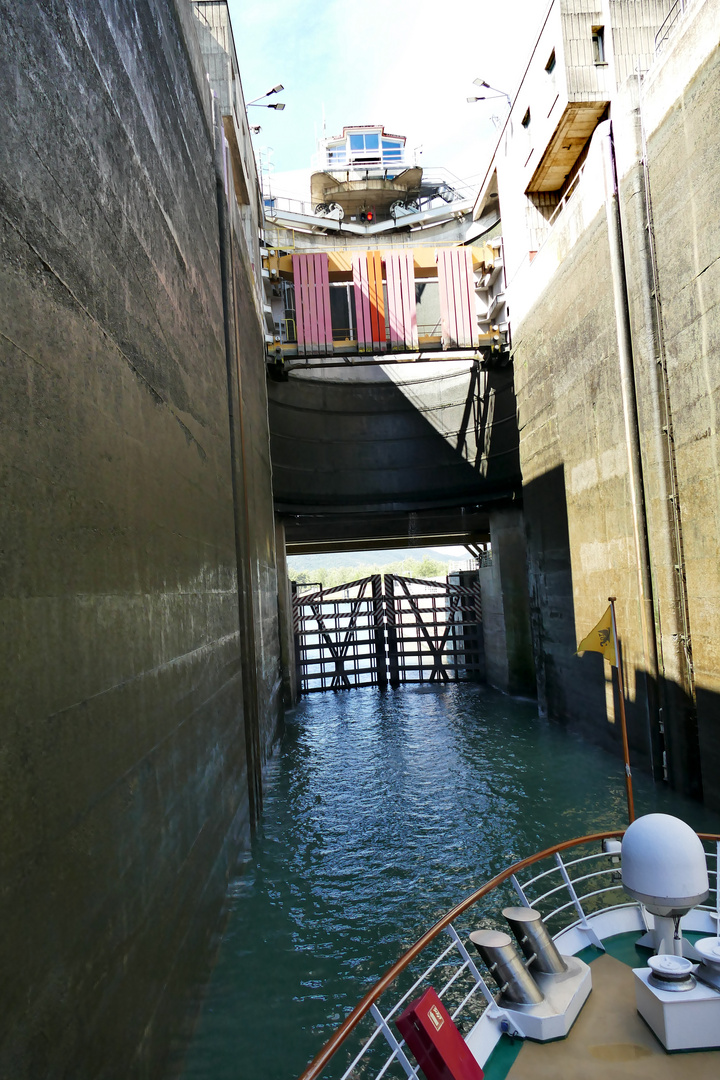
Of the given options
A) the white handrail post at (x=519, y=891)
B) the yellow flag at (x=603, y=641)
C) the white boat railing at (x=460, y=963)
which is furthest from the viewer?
the yellow flag at (x=603, y=641)

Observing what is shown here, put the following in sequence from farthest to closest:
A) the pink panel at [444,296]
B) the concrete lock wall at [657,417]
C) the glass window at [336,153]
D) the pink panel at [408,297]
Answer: the glass window at [336,153], the pink panel at [444,296], the pink panel at [408,297], the concrete lock wall at [657,417]

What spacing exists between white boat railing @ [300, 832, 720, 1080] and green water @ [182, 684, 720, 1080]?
259mm

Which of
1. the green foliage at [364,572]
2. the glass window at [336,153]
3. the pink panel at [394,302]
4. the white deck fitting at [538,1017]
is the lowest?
the white deck fitting at [538,1017]

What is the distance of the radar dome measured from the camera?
3.42 metres

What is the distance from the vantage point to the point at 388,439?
17656 millimetres

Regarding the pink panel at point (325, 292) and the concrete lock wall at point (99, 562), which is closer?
the concrete lock wall at point (99, 562)

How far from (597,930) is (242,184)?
1187 centimetres

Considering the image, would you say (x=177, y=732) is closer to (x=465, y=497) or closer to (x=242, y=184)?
(x=242, y=184)

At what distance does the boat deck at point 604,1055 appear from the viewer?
3.19m

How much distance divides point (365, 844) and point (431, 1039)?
17.3ft

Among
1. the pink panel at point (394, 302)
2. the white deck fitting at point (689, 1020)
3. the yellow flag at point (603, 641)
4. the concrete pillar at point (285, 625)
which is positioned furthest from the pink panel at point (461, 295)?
the white deck fitting at point (689, 1020)

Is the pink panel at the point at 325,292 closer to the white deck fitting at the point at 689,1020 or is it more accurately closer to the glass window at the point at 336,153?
the white deck fitting at the point at 689,1020

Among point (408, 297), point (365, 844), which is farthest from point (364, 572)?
point (365, 844)

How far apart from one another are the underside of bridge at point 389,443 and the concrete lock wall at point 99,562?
10.9 metres
